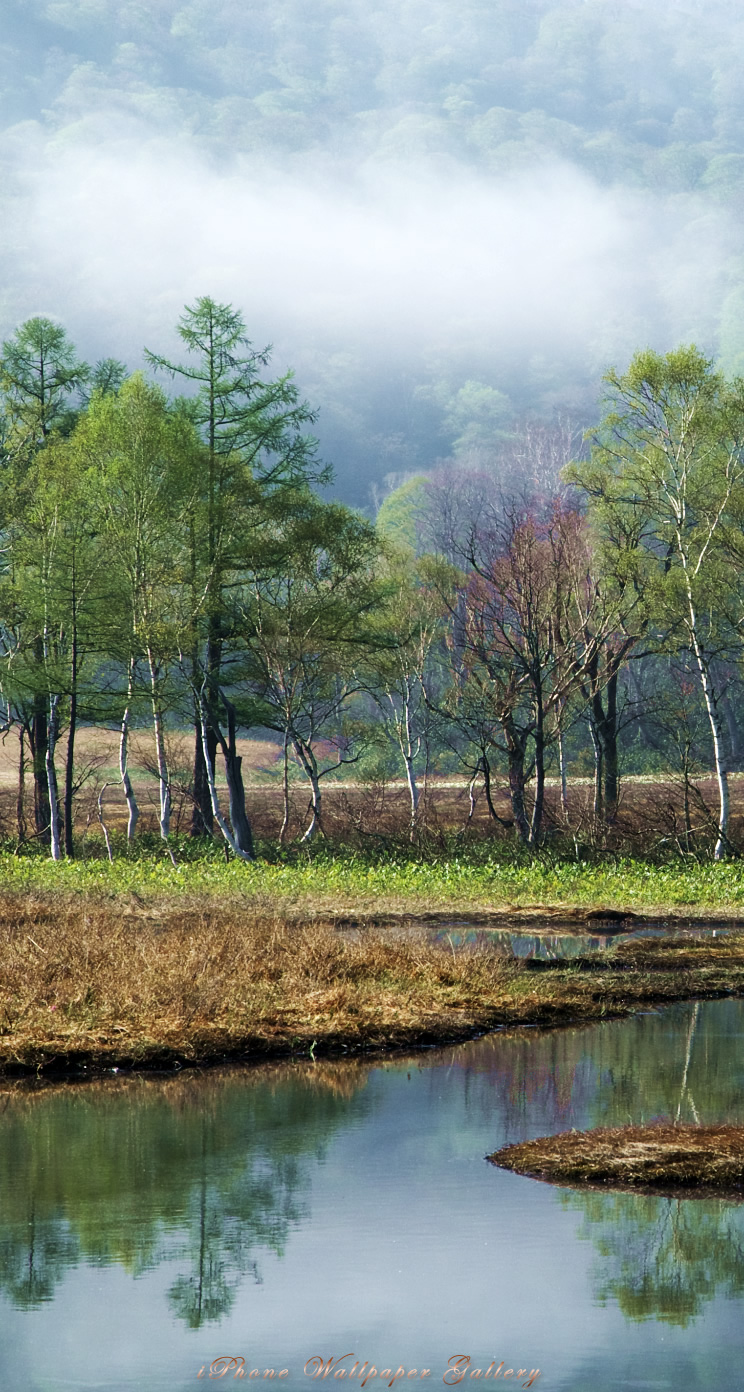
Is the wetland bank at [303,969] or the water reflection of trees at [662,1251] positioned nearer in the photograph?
the water reflection of trees at [662,1251]

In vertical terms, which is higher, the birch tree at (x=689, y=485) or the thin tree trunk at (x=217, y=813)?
the birch tree at (x=689, y=485)

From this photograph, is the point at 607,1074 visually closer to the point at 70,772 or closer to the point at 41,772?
the point at 70,772

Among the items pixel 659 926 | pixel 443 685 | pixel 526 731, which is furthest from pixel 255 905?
pixel 443 685

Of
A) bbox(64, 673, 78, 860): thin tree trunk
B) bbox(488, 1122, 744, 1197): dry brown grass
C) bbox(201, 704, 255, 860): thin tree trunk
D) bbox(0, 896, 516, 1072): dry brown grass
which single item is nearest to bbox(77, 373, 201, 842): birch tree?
bbox(201, 704, 255, 860): thin tree trunk

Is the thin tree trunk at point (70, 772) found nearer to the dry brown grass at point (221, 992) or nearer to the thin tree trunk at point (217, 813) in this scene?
the thin tree trunk at point (217, 813)

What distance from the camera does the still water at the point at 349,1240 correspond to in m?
6.99

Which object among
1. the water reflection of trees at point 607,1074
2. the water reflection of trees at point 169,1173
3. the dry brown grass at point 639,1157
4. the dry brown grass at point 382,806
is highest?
the dry brown grass at point 382,806

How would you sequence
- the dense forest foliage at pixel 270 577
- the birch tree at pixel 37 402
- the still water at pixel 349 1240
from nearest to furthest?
the still water at pixel 349 1240
the dense forest foliage at pixel 270 577
the birch tree at pixel 37 402

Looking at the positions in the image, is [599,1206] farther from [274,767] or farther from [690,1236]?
[274,767]

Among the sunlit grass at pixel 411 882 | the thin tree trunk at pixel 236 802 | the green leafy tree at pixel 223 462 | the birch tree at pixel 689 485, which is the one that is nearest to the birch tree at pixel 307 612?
the green leafy tree at pixel 223 462

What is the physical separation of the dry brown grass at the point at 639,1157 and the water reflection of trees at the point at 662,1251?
31cm

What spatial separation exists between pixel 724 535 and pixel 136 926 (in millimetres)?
19021

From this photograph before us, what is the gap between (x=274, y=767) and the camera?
68375 millimetres

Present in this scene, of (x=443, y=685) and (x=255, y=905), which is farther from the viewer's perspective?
(x=443, y=685)
